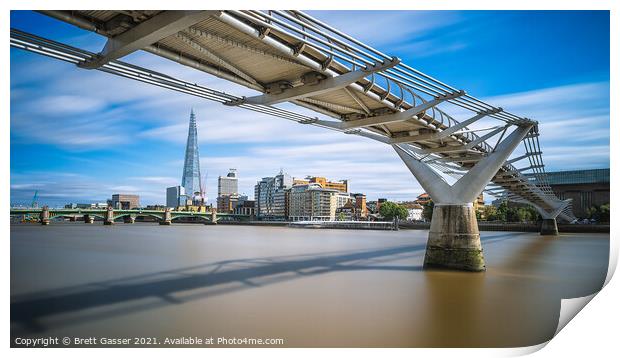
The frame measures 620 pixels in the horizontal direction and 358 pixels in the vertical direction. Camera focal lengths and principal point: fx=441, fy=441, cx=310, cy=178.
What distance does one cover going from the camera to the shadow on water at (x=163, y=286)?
26.4 feet

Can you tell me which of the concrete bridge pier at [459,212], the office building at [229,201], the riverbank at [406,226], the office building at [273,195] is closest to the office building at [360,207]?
the office building at [273,195]

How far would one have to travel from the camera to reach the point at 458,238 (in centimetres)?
1359

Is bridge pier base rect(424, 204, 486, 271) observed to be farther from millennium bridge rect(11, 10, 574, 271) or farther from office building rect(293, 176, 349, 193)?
office building rect(293, 176, 349, 193)

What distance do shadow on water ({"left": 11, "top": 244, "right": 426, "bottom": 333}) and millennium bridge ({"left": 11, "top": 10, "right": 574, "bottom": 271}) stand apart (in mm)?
3034

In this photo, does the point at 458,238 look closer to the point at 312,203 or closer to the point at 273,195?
the point at 312,203

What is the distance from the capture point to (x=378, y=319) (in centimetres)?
779

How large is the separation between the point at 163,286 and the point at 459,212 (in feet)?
29.1

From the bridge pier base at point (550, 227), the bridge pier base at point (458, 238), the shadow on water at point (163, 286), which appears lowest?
the bridge pier base at point (550, 227)

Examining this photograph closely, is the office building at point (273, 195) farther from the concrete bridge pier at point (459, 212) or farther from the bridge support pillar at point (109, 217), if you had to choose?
the concrete bridge pier at point (459, 212)

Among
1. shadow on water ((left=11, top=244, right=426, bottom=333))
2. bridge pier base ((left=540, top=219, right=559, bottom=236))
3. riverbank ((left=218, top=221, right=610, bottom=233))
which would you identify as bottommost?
riverbank ((left=218, top=221, right=610, bottom=233))

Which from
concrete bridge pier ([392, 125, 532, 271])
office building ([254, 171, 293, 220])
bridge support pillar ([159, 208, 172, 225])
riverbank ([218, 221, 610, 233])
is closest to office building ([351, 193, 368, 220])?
office building ([254, 171, 293, 220])

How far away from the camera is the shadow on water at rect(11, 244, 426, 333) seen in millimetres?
8055
